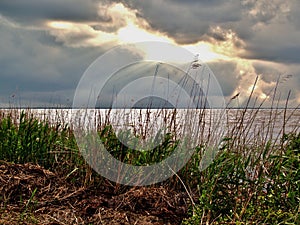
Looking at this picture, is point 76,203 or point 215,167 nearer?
point 215,167

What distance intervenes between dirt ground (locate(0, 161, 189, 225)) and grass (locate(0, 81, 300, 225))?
0.13m

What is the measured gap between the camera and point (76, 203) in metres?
4.77

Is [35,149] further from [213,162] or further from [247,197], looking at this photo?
[247,197]

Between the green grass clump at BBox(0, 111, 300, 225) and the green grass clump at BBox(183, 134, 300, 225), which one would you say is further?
the green grass clump at BBox(0, 111, 300, 225)

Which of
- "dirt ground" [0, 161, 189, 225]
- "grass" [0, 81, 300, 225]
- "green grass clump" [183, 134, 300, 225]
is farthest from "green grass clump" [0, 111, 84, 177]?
"green grass clump" [183, 134, 300, 225]

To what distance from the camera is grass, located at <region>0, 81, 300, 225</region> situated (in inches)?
167

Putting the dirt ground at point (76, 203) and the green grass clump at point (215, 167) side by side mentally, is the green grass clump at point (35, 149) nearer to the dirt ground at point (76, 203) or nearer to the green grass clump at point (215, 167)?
the green grass clump at point (215, 167)

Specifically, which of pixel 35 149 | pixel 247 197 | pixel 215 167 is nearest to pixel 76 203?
pixel 35 149

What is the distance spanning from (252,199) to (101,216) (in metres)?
1.49

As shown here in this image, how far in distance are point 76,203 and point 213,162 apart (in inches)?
58.7

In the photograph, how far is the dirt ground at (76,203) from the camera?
14.6 ft

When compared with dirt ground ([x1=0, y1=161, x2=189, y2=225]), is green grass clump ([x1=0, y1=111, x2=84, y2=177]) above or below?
above

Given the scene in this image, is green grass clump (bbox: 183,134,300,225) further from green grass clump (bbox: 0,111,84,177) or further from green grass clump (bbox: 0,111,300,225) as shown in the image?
green grass clump (bbox: 0,111,84,177)

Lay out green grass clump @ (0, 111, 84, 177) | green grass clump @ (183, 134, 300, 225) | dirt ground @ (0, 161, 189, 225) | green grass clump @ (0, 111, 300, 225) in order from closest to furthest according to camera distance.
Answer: green grass clump @ (183, 134, 300, 225) → green grass clump @ (0, 111, 300, 225) → dirt ground @ (0, 161, 189, 225) → green grass clump @ (0, 111, 84, 177)
